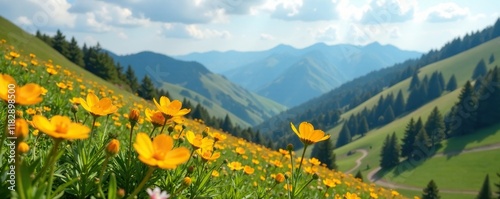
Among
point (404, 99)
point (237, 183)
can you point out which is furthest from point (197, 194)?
point (404, 99)

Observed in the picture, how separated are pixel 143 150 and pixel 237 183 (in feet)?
8.46

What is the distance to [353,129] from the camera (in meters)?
158

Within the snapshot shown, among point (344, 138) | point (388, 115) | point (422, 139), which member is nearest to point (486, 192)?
point (422, 139)

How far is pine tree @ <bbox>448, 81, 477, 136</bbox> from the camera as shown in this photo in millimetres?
91250

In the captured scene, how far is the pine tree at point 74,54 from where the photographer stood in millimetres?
60188

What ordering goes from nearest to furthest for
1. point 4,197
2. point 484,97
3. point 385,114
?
1. point 4,197
2. point 484,97
3. point 385,114

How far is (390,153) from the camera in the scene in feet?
299

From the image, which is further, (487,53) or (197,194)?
(487,53)

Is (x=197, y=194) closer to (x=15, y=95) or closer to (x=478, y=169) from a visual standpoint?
(x=15, y=95)

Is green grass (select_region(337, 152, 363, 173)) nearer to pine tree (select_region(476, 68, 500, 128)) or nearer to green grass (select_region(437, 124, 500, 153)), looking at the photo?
green grass (select_region(437, 124, 500, 153))

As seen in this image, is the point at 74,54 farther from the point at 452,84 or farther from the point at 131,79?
the point at 452,84

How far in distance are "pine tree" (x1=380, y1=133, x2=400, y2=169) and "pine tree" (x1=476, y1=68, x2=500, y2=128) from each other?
24.2 metres

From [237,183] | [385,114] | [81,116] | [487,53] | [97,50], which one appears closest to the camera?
[237,183]

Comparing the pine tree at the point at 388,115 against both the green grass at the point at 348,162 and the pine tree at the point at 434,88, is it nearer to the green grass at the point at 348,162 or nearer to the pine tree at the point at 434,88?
the pine tree at the point at 434,88
